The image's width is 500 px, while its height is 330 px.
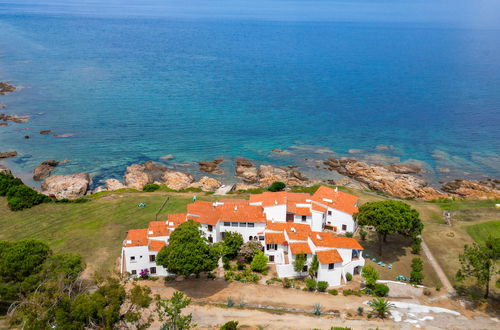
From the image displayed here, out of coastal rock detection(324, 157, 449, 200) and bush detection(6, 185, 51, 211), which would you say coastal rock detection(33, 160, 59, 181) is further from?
coastal rock detection(324, 157, 449, 200)

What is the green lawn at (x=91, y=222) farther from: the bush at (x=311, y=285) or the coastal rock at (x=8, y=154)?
the bush at (x=311, y=285)

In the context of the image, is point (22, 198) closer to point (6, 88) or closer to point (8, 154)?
point (8, 154)

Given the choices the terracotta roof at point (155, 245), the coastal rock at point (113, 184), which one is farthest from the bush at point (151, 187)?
the terracotta roof at point (155, 245)

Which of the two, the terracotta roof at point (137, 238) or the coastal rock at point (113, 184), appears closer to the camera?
the terracotta roof at point (137, 238)

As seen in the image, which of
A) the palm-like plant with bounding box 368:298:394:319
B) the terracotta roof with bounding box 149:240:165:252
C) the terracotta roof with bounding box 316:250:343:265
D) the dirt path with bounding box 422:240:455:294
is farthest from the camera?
the terracotta roof with bounding box 149:240:165:252

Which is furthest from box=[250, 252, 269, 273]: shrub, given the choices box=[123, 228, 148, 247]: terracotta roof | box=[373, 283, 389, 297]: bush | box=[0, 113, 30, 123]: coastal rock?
box=[0, 113, 30, 123]: coastal rock
